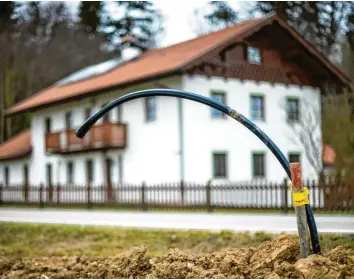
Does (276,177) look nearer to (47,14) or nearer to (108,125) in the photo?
(108,125)

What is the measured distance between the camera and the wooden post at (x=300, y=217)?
400 cm

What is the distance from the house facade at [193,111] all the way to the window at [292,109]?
0.03 metres

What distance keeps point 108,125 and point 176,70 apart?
14.1 ft

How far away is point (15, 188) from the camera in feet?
53.7

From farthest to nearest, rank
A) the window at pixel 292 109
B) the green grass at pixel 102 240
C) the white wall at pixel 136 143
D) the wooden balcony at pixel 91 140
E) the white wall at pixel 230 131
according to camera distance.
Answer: the wooden balcony at pixel 91 140
the white wall at pixel 136 143
the white wall at pixel 230 131
the window at pixel 292 109
the green grass at pixel 102 240

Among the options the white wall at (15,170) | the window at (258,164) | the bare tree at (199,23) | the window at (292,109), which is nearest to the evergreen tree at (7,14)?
the bare tree at (199,23)

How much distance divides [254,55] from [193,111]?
13.7 feet

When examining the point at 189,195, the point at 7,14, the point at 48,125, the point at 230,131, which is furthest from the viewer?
the point at 48,125

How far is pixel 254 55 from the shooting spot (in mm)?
9898

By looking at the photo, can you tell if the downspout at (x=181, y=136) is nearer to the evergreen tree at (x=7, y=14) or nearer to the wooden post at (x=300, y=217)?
the evergreen tree at (x=7, y=14)

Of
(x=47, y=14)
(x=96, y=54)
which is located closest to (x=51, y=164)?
(x=96, y=54)

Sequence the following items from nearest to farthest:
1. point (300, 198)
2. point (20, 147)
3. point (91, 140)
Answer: point (300, 198) → point (91, 140) → point (20, 147)

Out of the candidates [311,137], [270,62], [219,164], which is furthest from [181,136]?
[311,137]

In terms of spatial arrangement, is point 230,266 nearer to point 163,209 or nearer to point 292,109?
point 292,109
